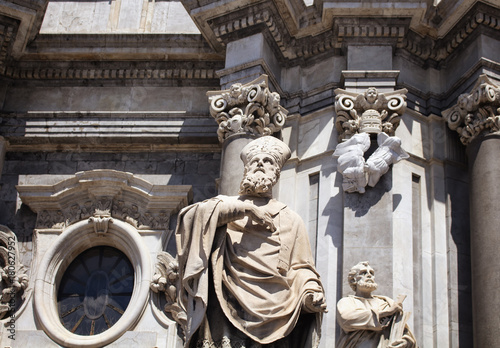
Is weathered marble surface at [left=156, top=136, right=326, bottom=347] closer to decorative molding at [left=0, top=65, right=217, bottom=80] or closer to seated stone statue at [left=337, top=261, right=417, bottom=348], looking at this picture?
seated stone statue at [left=337, top=261, right=417, bottom=348]

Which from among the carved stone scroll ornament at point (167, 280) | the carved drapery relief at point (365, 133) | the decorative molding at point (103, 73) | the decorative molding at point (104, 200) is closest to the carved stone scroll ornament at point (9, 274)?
the decorative molding at point (104, 200)

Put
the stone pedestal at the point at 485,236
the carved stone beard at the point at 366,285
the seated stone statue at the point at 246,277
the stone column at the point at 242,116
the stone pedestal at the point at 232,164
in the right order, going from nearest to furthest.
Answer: the seated stone statue at the point at 246,277, the carved stone beard at the point at 366,285, the stone pedestal at the point at 485,236, the stone pedestal at the point at 232,164, the stone column at the point at 242,116

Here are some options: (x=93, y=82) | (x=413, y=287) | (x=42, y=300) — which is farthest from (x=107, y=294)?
(x=413, y=287)

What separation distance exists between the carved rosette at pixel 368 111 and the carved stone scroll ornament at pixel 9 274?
Answer: 475 cm

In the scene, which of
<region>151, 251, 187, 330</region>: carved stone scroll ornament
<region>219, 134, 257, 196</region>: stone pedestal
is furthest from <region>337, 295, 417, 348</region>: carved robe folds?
<region>151, 251, 187, 330</region>: carved stone scroll ornament

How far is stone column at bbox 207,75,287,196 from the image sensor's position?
46.2ft

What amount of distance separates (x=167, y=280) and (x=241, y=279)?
172 inches

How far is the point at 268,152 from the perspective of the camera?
36.3 feet

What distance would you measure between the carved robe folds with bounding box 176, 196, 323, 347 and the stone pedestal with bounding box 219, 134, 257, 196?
118 inches

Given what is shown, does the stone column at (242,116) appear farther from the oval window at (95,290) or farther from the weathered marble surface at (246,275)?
the weathered marble surface at (246,275)

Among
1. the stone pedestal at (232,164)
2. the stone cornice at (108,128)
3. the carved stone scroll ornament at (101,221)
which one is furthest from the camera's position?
the stone cornice at (108,128)

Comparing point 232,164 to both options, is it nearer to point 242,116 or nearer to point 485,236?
point 242,116

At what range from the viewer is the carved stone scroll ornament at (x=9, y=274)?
14.7m

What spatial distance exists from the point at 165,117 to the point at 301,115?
2.17 metres
